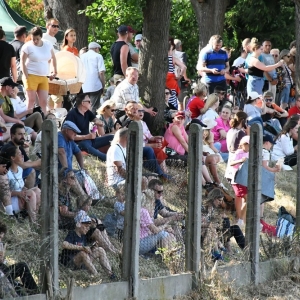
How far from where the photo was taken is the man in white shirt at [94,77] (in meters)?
17.3

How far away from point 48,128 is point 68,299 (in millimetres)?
1504

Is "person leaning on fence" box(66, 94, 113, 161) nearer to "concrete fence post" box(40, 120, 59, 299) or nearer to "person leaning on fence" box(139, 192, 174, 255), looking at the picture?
"person leaning on fence" box(139, 192, 174, 255)

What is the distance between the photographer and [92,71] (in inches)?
682

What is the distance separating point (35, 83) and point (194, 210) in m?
5.38

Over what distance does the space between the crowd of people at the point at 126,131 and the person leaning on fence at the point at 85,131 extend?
0.05 ft

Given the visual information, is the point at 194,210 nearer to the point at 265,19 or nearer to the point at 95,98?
the point at 95,98

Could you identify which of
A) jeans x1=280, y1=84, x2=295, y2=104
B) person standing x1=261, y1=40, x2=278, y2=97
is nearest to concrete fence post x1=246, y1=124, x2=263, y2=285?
person standing x1=261, y1=40, x2=278, y2=97

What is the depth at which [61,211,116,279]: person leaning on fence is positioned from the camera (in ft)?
31.1

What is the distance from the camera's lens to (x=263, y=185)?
500 inches

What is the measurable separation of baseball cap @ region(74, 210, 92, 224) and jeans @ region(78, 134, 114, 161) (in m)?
3.91

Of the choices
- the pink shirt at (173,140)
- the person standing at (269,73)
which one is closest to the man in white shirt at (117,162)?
the pink shirt at (173,140)

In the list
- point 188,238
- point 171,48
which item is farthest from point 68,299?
point 171,48

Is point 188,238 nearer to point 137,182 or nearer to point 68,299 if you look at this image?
point 137,182

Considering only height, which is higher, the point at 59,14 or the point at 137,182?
the point at 59,14
